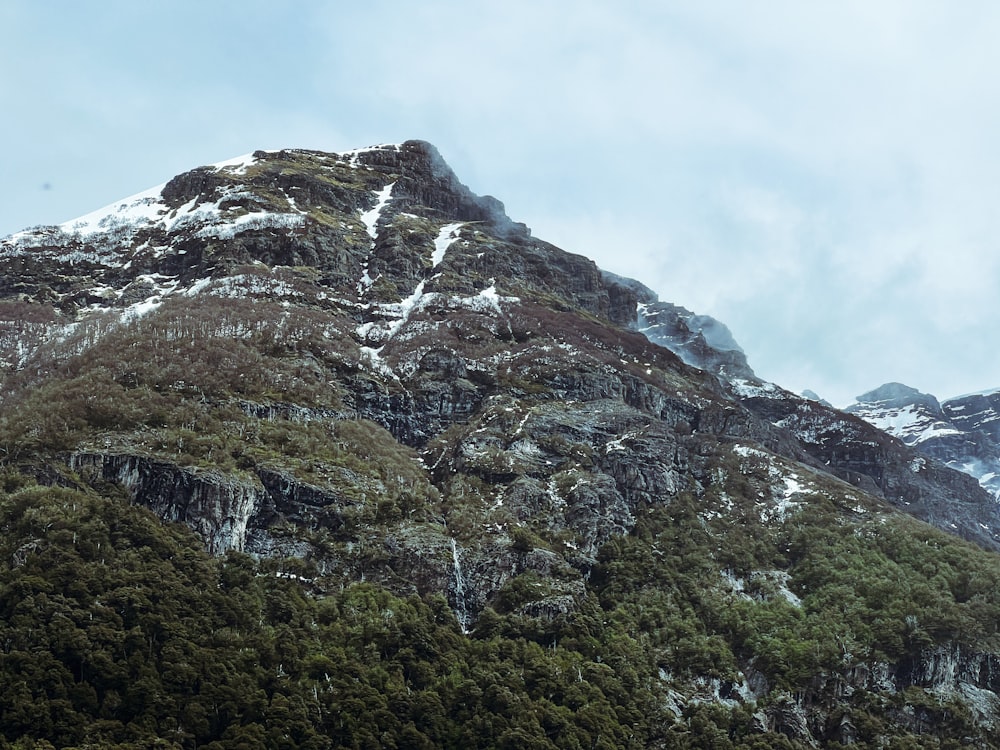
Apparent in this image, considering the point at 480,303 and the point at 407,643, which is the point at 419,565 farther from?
the point at 480,303

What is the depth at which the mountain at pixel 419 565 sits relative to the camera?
89.6m

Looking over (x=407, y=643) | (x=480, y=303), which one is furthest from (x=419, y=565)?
(x=480, y=303)

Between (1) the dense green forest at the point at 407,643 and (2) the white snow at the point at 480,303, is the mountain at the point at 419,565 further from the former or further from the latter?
(2) the white snow at the point at 480,303

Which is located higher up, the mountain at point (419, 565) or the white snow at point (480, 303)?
the white snow at point (480, 303)

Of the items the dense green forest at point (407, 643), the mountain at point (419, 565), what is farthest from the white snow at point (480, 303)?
the dense green forest at point (407, 643)

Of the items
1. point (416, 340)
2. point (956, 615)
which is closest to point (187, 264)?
point (416, 340)

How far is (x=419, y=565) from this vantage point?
114 meters

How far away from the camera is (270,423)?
425 ft

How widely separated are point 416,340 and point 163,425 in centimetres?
6173

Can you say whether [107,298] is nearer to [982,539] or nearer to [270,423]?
[270,423]

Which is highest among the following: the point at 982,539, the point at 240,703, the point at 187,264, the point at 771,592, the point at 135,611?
the point at 187,264

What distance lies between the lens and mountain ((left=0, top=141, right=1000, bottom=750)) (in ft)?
294

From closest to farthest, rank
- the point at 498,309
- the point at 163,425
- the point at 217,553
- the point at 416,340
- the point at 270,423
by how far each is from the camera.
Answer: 1. the point at 217,553
2. the point at 163,425
3. the point at 270,423
4. the point at 416,340
5. the point at 498,309

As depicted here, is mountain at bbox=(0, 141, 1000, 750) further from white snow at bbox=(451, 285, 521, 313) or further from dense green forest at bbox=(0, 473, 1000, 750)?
white snow at bbox=(451, 285, 521, 313)
